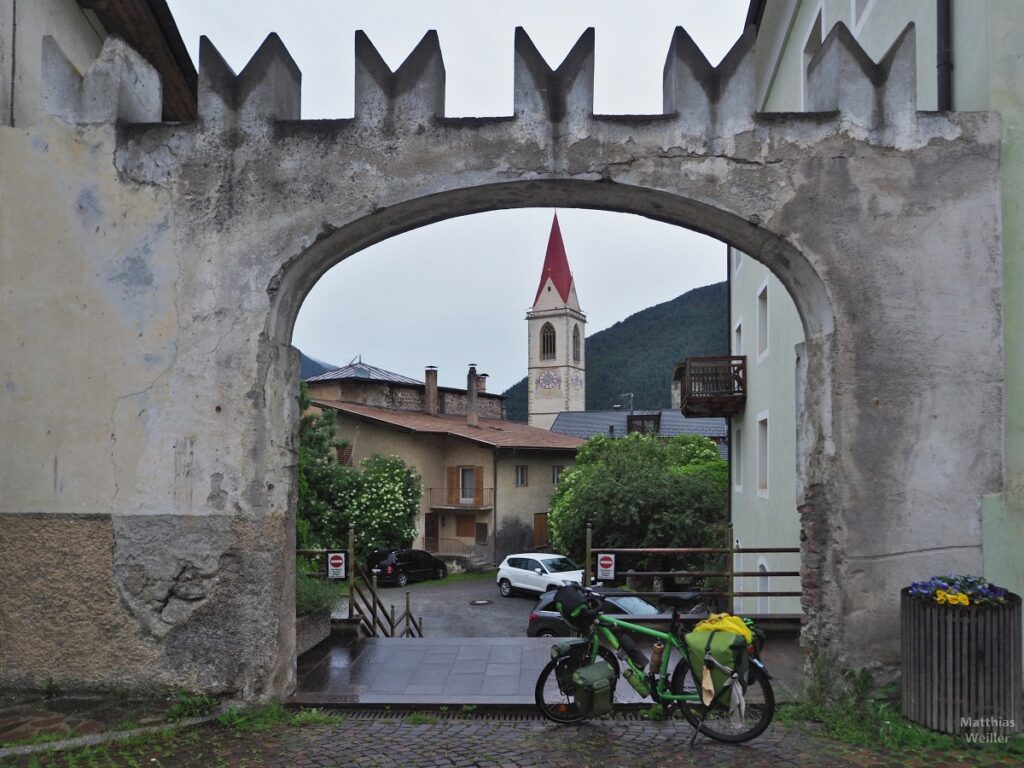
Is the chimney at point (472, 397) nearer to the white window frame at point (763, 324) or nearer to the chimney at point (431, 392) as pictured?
the chimney at point (431, 392)

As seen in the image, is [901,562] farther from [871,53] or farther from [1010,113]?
[871,53]

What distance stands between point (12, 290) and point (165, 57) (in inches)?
177

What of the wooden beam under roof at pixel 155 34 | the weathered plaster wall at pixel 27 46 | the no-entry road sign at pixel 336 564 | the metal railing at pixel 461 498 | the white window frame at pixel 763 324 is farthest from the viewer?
the metal railing at pixel 461 498

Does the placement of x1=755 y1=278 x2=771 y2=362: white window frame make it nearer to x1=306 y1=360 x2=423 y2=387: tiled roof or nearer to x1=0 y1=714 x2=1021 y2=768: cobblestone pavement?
x1=0 y1=714 x2=1021 y2=768: cobblestone pavement

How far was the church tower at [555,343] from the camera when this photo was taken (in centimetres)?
8031

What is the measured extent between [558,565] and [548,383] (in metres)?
55.3

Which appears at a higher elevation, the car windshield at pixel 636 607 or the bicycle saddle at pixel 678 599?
the bicycle saddle at pixel 678 599

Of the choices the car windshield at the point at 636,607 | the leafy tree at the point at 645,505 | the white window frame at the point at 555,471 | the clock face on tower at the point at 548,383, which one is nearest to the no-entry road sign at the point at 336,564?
the car windshield at the point at 636,607

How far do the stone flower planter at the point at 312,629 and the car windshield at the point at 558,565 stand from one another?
17.4 meters

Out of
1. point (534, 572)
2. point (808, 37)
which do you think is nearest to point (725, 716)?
point (808, 37)

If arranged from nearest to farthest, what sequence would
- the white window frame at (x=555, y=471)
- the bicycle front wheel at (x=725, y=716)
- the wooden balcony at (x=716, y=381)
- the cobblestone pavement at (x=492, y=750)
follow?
the cobblestone pavement at (x=492, y=750)
the bicycle front wheel at (x=725, y=716)
the wooden balcony at (x=716, y=381)
the white window frame at (x=555, y=471)

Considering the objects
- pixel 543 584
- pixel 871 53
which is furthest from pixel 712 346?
pixel 871 53

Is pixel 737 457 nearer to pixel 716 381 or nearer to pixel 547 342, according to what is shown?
pixel 716 381

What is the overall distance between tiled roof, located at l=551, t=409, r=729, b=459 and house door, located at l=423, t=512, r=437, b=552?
15941 mm
